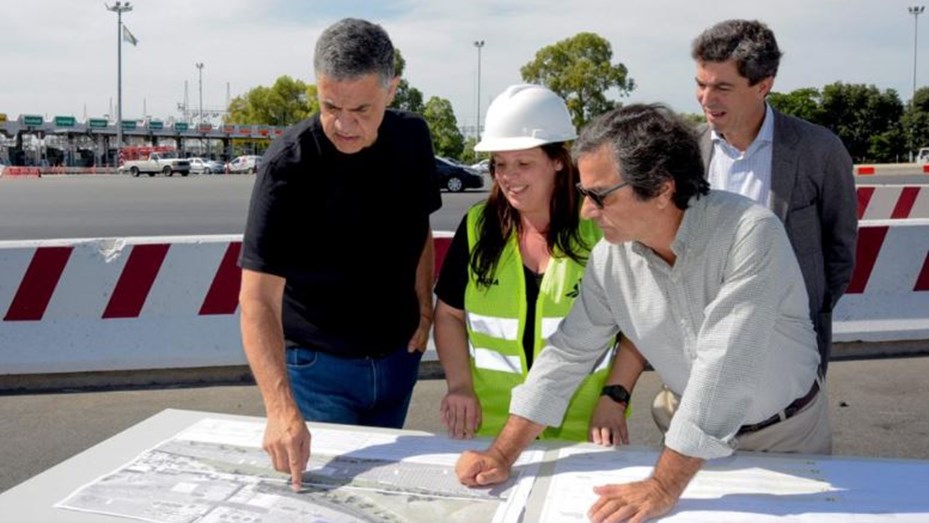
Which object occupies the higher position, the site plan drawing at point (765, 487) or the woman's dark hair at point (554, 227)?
the woman's dark hair at point (554, 227)

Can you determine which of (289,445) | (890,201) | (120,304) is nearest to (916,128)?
(890,201)

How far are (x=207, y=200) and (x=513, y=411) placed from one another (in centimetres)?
2486

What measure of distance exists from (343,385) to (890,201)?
10.9m

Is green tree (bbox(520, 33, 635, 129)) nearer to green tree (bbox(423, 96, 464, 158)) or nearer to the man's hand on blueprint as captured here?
green tree (bbox(423, 96, 464, 158))

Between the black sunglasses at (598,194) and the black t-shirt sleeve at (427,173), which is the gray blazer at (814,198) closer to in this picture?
the black t-shirt sleeve at (427,173)

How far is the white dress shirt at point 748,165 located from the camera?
3395mm

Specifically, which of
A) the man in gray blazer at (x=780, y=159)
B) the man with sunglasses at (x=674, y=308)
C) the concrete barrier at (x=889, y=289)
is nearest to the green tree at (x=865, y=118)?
the concrete barrier at (x=889, y=289)

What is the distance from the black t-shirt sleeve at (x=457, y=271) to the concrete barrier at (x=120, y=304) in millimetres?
3503

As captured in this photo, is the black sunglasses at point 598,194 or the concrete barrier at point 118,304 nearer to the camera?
the black sunglasses at point 598,194

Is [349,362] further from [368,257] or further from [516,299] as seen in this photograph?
[516,299]

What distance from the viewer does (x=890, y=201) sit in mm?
12016

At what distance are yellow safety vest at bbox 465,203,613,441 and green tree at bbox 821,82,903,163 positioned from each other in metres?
65.6

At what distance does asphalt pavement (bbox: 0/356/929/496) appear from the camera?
16.5ft

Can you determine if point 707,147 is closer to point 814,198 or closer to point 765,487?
point 814,198
